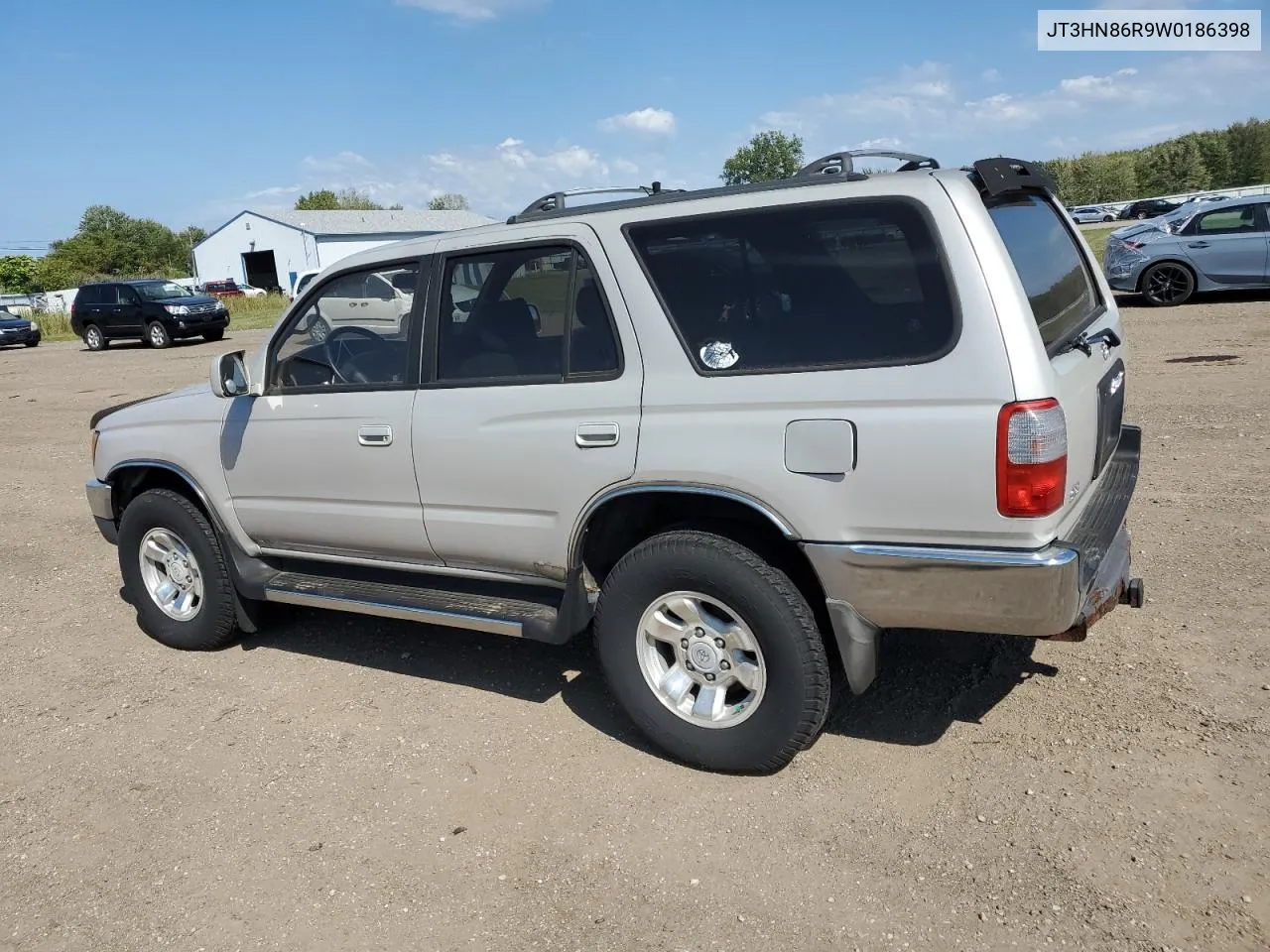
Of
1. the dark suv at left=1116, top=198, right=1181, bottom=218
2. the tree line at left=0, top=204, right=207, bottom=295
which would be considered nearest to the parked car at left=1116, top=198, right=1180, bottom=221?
the dark suv at left=1116, top=198, right=1181, bottom=218

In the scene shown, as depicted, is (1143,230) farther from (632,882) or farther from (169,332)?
(169,332)

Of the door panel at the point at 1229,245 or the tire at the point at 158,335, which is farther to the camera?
the tire at the point at 158,335

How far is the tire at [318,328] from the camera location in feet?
15.2

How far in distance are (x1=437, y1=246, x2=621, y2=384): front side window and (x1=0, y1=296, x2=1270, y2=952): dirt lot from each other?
4.76 feet

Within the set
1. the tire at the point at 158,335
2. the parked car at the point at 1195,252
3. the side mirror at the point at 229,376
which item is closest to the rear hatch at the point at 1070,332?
the side mirror at the point at 229,376

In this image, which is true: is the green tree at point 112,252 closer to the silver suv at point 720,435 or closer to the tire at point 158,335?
the tire at point 158,335

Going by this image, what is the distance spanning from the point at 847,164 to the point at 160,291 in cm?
2460

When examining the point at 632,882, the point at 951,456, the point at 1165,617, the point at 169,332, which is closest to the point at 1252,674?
the point at 1165,617

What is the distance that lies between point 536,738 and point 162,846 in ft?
4.48

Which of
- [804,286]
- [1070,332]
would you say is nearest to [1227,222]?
[1070,332]

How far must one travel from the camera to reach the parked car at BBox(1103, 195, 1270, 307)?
14.9m

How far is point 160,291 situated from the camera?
81.0ft

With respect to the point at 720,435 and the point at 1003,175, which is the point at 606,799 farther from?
the point at 1003,175

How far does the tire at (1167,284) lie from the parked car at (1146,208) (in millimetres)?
34542
